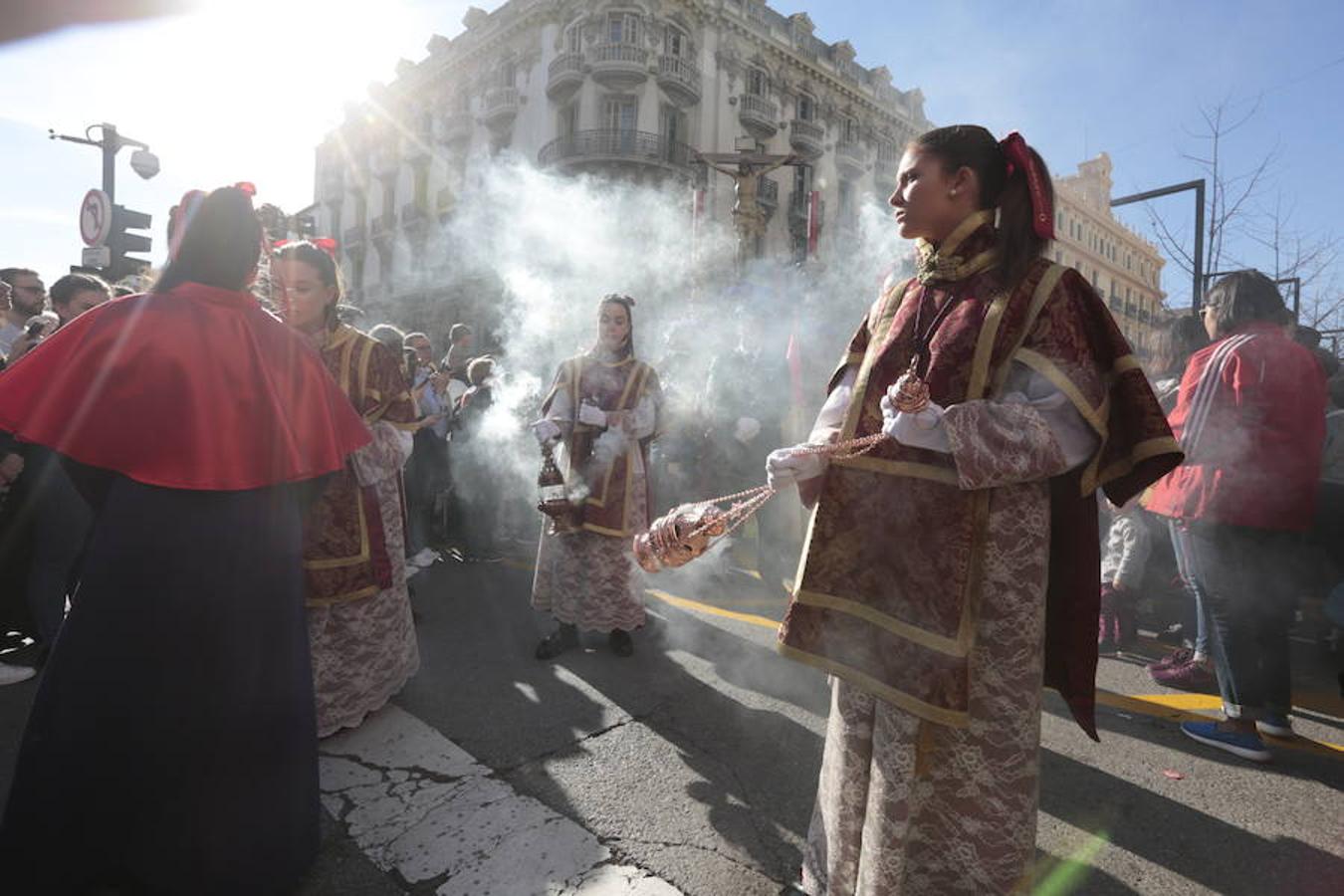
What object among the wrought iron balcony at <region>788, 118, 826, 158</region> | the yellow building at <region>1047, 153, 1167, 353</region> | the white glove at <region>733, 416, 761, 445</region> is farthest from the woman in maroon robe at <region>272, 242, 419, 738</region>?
the yellow building at <region>1047, 153, 1167, 353</region>

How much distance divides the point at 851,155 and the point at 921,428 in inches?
1270

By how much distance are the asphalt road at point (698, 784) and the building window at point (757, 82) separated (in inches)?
1069

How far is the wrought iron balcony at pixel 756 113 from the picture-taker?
2619 centimetres

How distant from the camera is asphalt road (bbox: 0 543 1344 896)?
85.7 inches

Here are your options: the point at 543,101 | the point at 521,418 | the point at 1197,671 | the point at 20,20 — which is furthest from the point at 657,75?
the point at 1197,671

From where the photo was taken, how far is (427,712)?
323cm

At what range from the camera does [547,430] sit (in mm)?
4141

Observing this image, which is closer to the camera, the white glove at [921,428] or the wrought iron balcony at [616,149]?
the white glove at [921,428]

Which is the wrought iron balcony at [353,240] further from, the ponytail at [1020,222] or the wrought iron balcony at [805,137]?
the ponytail at [1020,222]

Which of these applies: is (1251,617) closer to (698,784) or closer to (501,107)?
(698,784)

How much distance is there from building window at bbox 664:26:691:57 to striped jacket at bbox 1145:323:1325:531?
25.1 m

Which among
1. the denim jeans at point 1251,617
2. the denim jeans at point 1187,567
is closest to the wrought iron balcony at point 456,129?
the denim jeans at point 1187,567

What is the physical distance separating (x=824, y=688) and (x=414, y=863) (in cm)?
202

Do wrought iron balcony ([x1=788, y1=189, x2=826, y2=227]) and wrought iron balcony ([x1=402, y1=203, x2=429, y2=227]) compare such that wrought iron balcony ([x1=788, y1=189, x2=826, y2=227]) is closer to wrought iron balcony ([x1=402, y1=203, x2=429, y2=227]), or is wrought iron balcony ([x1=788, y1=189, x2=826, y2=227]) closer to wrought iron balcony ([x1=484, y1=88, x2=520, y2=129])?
wrought iron balcony ([x1=484, y1=88, x2=520, y2=129])
